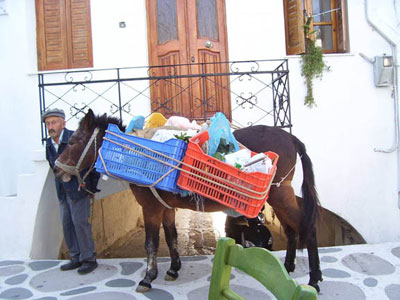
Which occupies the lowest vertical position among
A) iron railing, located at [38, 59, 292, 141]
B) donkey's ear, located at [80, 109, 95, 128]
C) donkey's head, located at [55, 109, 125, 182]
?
donkey's head, located at [55, 109, 125, 182]

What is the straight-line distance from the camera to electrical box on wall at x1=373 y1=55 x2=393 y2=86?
536cm

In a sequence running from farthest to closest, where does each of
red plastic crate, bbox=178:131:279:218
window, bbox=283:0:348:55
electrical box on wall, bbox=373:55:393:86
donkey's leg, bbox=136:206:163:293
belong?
window, bbox=283:0:348:55 → electrical box on wall, bbox=373:55:393:86 → donkey's leg, bbox=136:206:163:293 → red plastic crate, bbox=178:131:279:218

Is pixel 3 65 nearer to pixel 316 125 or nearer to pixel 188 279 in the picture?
pixel 188 279

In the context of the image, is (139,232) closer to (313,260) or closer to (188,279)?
(188,279)

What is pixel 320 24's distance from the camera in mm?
6117

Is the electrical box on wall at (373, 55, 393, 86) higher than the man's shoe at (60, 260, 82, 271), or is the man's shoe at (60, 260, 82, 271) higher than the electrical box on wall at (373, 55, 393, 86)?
the electrical box on wall at (373, 55, 393, 86)

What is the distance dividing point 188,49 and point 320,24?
2.54 m

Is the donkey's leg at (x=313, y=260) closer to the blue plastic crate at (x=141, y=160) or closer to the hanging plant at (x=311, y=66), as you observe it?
the blue plastic crate at (x=141, y=160)

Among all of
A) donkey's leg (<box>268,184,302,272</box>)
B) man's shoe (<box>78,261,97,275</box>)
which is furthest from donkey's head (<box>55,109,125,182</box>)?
donkey's leg (<box>268,184,302,272</box>)

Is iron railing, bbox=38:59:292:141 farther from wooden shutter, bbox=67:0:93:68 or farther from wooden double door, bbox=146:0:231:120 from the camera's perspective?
wooden shutter, bbox=67:0:93:68

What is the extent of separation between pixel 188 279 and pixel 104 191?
228 cm

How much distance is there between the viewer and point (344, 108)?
552 cm

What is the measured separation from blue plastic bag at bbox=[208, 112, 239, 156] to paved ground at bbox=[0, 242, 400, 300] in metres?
1.46

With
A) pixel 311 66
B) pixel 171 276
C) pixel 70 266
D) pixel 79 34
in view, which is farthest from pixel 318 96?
pixel 70 266
